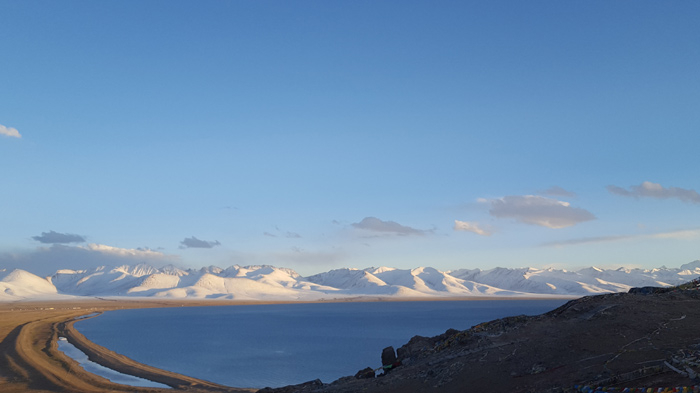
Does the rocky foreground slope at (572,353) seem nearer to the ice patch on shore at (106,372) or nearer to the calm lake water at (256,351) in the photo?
the ice patch on shore at (106,372)

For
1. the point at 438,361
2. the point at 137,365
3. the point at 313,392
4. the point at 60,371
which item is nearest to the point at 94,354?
the point at 137,365

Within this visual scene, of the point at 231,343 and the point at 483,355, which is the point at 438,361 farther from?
the point at 231,343

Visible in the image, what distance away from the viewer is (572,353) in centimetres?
2214

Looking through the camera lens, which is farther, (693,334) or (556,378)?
(693,334)

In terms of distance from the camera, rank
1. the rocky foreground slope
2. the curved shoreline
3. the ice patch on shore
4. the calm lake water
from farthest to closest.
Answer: the calm lake water → the ice patch on shore → the curved shoreline → the rocky foreground slope

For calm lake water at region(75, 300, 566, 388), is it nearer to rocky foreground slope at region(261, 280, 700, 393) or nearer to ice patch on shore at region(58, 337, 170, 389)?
ice patch on shore at region(58, 337, 170, 389)

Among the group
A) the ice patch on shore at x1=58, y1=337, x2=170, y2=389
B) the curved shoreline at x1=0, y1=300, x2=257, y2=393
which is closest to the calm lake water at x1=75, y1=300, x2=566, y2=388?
the curved shoreline at x1=0, y1=300, x2=257, y2=393

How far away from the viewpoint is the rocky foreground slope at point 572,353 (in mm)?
19000

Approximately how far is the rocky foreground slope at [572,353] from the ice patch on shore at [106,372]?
3008 cm

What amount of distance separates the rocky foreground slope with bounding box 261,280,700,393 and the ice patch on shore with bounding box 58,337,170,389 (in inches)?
1184

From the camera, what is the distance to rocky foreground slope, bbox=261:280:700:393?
62.3ft

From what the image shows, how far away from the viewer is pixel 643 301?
26.8 meters

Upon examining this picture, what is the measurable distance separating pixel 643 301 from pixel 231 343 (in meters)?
82.4

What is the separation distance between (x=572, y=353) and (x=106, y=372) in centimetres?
5598
